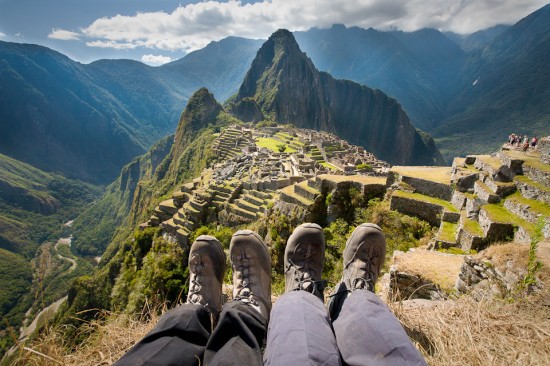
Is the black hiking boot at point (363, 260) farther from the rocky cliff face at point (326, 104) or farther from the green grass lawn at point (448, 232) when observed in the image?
the rocky cliff face at point (326, 104)

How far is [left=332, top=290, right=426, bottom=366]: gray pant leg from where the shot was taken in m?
1.97

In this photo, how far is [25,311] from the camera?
54656 millimetres

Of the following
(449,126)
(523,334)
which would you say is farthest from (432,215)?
(449,126)

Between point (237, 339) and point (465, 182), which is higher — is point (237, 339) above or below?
below

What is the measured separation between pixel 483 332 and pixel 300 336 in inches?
66.0

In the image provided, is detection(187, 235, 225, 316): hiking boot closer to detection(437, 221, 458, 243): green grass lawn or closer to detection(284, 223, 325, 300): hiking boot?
detection(284, 223, 325, 300): hiking boot

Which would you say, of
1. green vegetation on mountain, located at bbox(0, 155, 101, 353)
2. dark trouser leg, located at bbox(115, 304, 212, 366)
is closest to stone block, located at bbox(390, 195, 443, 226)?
dark trouser leg, located at bbox(115, 304, 212, 366)

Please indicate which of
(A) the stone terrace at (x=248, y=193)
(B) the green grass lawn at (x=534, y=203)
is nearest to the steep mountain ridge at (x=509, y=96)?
(A) the stone terrace at (x=248, y=193)

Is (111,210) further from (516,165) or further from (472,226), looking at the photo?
(516,165)

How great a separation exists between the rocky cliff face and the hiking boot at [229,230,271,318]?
117011 mm

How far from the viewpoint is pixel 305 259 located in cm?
363

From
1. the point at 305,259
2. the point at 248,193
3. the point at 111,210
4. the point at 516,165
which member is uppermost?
the point at 516,165

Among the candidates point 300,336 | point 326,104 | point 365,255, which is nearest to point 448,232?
point 365,255

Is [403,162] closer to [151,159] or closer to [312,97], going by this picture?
[312,97]
